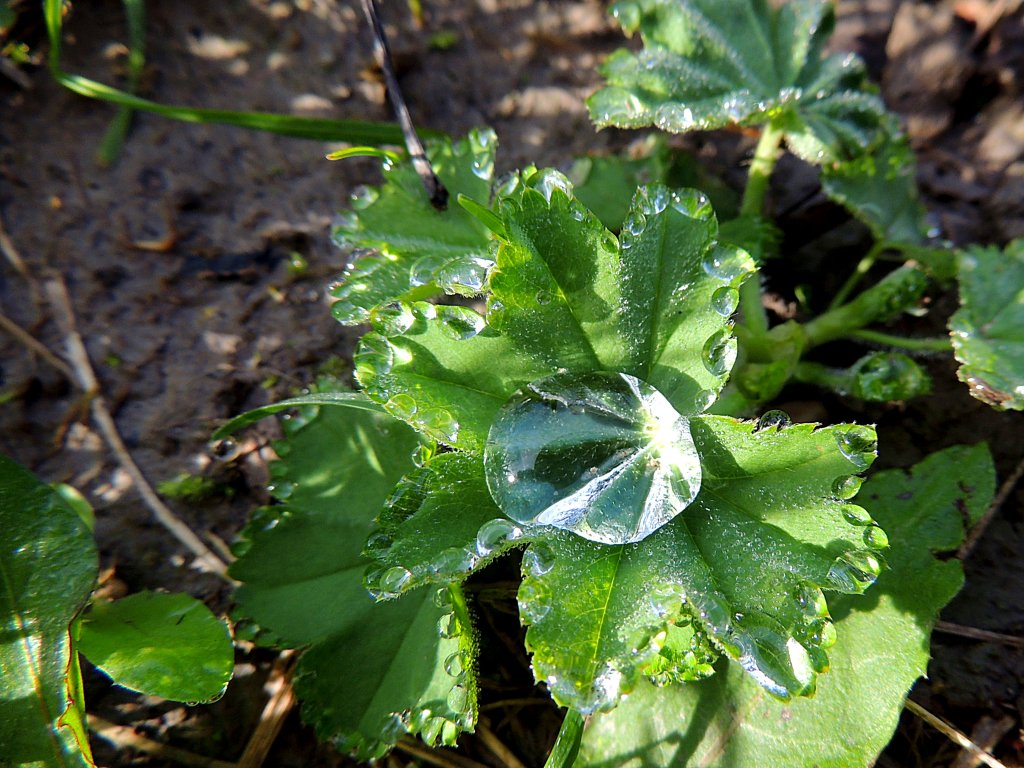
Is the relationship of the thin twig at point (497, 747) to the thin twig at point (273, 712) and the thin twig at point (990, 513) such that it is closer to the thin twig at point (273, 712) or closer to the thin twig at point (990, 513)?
the thin twig at point (273, 712)

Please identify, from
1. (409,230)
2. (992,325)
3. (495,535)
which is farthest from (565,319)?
(992,325)

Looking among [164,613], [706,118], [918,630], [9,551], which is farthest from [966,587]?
[9,551]

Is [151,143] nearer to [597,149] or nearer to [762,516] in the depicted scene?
[597,149]

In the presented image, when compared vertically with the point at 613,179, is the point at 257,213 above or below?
above

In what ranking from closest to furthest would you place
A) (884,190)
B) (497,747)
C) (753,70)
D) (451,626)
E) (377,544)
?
(377,544) → (451,626) → (497,747) → (753,70) → (884,190)

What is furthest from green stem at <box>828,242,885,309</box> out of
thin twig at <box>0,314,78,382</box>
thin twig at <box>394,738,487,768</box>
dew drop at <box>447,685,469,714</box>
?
thin twig at <box>0,314,78,382</box>

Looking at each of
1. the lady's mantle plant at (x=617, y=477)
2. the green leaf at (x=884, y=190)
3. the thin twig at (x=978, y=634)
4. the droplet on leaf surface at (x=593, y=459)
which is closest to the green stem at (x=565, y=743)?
the lady's mantle plant at (x=617, y=477)

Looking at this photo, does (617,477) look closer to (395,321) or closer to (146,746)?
(395,321)

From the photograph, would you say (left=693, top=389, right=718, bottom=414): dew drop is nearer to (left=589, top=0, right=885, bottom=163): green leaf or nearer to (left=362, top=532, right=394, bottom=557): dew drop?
(left=362, top=532, right=394, bottom=557): dew drop
